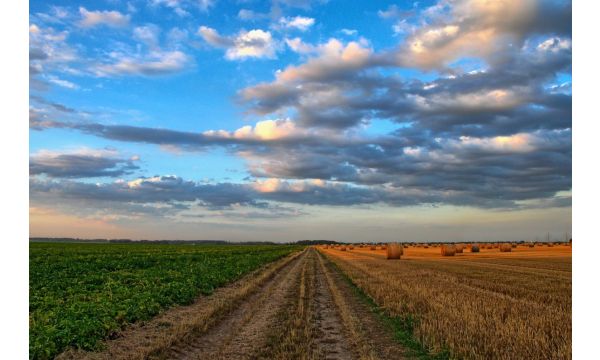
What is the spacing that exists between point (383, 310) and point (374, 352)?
547cm

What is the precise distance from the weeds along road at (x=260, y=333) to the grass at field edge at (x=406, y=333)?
0.26 metres

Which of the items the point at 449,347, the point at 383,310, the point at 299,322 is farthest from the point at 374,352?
the point at 383,310

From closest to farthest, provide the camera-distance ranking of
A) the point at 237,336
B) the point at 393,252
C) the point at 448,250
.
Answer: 1. the point at 237,336
2. the point at 393,252
3. the point at 448,250

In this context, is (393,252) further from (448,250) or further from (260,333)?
(260,333)

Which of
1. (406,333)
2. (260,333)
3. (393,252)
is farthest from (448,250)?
(260,333)

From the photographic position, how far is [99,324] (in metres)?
12.1

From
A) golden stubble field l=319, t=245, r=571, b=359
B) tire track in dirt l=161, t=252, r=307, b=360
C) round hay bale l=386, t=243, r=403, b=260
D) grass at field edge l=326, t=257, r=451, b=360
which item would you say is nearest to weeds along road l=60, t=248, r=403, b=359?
tire track in dirt l=161, t=252, r=307, b=360

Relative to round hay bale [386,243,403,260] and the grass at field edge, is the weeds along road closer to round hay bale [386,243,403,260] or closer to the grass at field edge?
the grass at field edge

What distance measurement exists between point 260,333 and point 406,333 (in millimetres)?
3924

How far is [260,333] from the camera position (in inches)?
481
